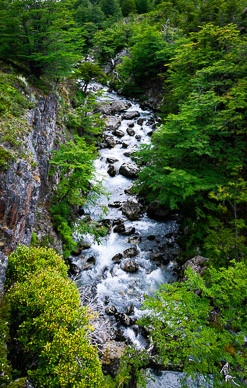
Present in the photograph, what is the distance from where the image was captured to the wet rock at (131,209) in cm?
1357

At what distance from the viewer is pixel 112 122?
74.2ft

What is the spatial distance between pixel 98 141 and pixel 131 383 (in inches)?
661

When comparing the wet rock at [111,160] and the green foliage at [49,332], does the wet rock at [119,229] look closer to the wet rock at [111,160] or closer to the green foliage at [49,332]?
the wet rock at [111,160]

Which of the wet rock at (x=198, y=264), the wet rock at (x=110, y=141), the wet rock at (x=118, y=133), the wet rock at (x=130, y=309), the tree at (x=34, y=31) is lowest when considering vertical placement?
the wet rock at (x=130, y=309)

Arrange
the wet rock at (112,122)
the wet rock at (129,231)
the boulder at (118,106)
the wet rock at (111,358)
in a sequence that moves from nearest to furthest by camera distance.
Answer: the wet rock at (111,358) < the wet rock at (129,231) < the wet rock at (112,122) < the boulder at (118,106)

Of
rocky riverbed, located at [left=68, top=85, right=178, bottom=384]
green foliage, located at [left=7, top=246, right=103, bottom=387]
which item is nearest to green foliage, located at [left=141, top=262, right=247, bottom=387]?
rocky riverbed, located at [left=68, top=85, right=178, bottom=384]

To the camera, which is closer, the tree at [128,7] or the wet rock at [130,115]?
the wet rock at [130,115]

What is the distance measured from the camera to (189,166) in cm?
1125

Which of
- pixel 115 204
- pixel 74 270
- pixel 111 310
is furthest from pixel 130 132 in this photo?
pixel 111 310

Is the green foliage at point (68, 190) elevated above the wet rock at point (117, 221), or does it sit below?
above

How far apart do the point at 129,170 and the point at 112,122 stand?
27.4ft

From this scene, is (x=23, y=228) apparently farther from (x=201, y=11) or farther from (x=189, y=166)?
(x=201, y=11)

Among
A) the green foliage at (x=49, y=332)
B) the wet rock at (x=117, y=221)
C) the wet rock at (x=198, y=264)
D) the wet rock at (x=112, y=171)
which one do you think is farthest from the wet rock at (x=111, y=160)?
the green foliage at (x=49, y=332)

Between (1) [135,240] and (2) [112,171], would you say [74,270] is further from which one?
(2) [112,171]
